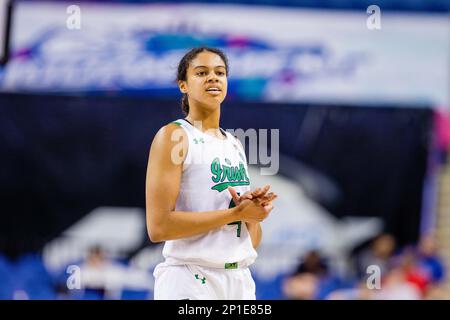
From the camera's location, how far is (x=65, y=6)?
10.1 metres

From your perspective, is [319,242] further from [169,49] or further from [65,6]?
[65,6]

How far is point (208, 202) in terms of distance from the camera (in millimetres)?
3994

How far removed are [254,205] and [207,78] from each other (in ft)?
2.31

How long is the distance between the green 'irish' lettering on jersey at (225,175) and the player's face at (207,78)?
1.06 ft

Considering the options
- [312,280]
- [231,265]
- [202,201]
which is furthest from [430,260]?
[202,201]

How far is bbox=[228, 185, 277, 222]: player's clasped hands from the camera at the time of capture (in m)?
3.82

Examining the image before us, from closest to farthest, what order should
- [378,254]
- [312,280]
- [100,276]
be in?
[100,276] → [312,280] → [378,254]

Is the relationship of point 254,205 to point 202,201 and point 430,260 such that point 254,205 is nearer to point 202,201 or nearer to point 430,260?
point 202,201

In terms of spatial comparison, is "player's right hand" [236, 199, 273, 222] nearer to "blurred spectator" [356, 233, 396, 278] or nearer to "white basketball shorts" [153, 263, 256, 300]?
"white basketball shorts" [153, 263, 256, 300]

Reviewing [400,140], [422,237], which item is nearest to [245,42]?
[400,140]
